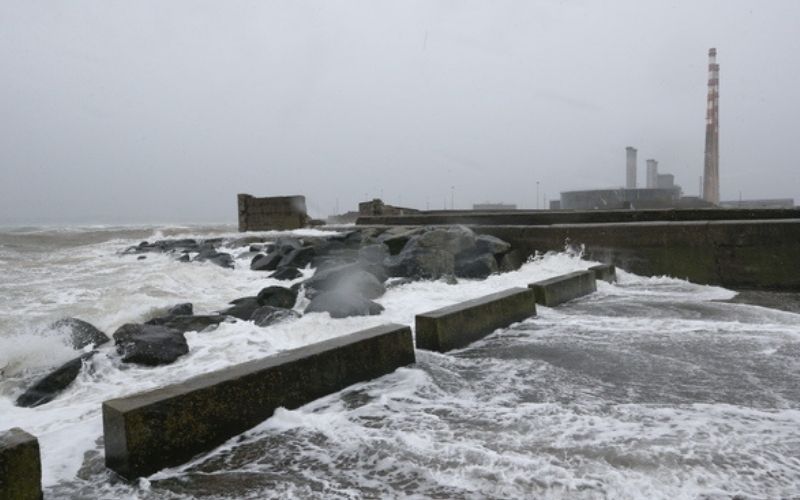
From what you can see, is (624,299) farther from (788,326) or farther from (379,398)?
(379,398)

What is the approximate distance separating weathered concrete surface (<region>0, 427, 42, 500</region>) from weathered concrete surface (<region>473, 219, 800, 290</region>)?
26.4 feet

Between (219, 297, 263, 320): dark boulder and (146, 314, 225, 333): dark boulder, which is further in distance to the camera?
(219, 297, 263, 320): dark boulder

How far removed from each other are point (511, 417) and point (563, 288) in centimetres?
364

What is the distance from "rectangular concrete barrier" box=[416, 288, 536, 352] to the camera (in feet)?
13.4

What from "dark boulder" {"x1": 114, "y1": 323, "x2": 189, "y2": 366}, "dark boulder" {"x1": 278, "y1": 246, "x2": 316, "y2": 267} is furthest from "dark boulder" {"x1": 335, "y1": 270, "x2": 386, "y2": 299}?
"dark boulder" {"x1": 278, "y1": 246, "x2": 316, "y2": 267}

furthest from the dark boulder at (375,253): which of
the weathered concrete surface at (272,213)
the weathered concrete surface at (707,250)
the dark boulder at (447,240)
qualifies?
the weathered concrete surface at (272,213)

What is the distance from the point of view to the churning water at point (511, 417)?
2.09 meters

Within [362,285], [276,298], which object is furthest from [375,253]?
[276,298]

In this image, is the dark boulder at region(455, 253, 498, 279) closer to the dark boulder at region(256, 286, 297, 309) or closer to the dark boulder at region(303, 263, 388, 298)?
the dark boulder at region(303, 263, 388, 298)

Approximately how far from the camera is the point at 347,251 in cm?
1073

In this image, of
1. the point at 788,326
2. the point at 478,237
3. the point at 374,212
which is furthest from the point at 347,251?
the point at 374,212

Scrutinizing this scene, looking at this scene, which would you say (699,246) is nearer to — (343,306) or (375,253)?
(375,253)

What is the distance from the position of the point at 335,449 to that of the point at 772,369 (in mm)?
2977

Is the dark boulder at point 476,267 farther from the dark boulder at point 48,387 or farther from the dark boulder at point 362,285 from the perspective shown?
the dark boulder at point 48,387
